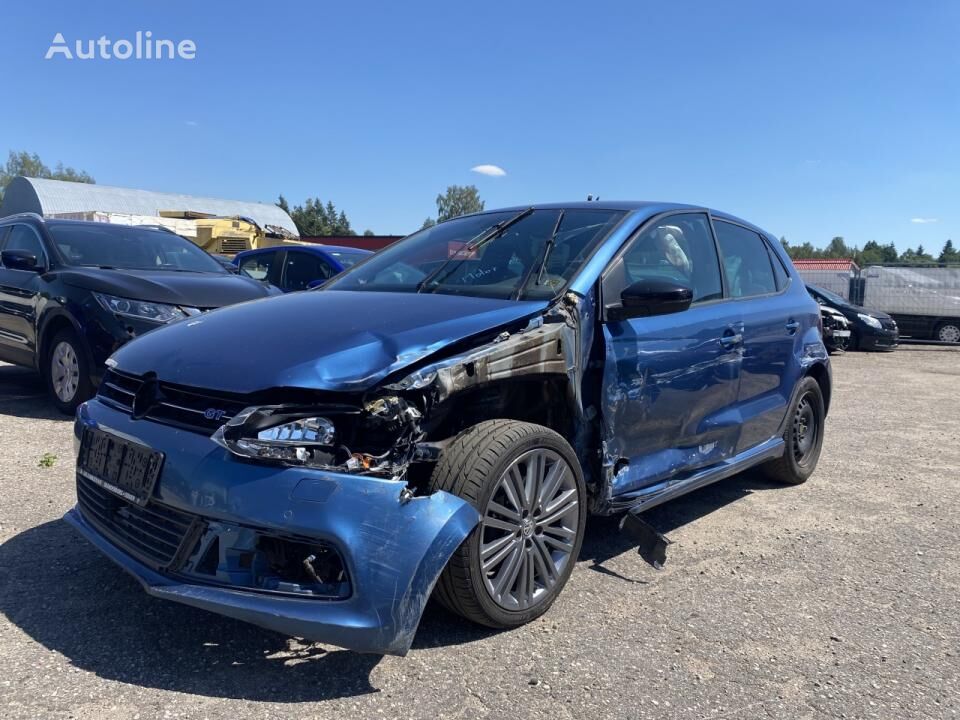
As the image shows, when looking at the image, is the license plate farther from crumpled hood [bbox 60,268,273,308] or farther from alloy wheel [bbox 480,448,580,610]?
crumpled hood [bbox 60,268,273,308]

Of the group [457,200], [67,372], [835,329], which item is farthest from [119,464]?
[457,200]

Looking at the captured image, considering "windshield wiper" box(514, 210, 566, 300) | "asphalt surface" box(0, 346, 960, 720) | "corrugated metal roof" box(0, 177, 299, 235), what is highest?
"corrugated metal roof" box(0, 177, 299, 235)

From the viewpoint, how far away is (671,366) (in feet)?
11.9

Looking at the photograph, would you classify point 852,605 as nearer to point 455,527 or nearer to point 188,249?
point 455,527

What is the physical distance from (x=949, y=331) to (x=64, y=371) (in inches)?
764

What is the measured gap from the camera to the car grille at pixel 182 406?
2607mm

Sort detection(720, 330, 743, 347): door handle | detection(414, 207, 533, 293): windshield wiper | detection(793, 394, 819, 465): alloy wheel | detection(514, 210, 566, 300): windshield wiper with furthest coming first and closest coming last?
1. detection(793, 394, 819, 465): alloy wheel
2. detection(720, 330, 743, 347): door handle
3. detection(414, 207, 533, 293): windshield wiper
4. detection(514, 210, 566, 300): windshield wiper

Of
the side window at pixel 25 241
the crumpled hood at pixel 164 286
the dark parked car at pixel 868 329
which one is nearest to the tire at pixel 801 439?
the crumpled hood at pixel 164 286

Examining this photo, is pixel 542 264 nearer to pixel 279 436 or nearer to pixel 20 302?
pixel 279 436

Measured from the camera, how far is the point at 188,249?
7559mm

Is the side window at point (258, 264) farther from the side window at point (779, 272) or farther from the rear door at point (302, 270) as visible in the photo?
the side window at point (779, 272)

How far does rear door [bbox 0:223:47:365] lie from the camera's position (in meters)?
6.61

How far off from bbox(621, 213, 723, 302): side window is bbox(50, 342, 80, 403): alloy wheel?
4.60 m

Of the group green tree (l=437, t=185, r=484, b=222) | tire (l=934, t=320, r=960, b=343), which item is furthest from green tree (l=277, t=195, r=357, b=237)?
tire (l=934, t=320, r=960, b=343)
